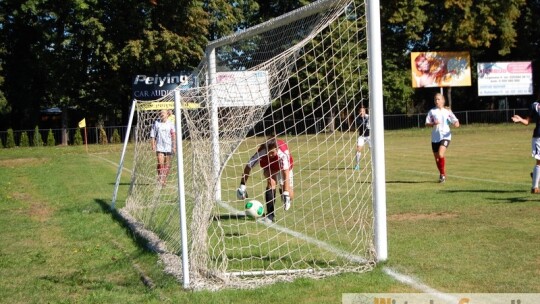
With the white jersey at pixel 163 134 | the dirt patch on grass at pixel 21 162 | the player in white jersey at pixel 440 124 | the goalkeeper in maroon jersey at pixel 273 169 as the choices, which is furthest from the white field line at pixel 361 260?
the dirt patch on grass at pixel 21 162

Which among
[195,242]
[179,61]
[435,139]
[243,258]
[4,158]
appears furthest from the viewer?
[179,61]

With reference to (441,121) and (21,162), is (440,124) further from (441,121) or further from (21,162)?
(21,162)

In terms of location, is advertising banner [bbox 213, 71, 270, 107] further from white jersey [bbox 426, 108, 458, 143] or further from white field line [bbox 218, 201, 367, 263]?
white jersey [bbox 426, 108, 458, 143]

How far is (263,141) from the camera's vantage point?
10.1 meters

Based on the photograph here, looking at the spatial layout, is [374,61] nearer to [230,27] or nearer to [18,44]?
[230,27]

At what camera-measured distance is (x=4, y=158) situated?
36156mm

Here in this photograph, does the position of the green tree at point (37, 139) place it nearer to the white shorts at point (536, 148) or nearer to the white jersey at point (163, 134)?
the white jersey at point (163, 134)

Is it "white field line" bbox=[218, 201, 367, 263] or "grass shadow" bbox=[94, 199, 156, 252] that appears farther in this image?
"grass shadow" bbox=[94, 199, 156, 252]

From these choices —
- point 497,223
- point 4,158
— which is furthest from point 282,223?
point 4,158

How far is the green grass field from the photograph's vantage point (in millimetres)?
6578

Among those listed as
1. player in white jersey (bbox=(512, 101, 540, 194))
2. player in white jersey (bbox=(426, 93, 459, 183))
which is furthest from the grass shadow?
player in white jersey (bbox=(426, 93, 459, 183))

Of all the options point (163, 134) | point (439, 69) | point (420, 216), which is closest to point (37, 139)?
point (439, 69)

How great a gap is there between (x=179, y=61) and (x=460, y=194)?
36.3 m

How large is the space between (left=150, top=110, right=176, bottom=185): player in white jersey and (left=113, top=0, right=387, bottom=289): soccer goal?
192 cm
